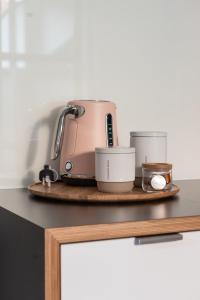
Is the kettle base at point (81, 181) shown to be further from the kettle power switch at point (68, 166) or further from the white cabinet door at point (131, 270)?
the white cabinet door at point (131, 270)

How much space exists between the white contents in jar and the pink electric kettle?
17 centimetres

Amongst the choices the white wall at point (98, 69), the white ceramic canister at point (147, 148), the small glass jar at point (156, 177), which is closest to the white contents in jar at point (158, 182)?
the small glass jar at point (156, 177)

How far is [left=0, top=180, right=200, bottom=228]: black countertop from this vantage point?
918mm

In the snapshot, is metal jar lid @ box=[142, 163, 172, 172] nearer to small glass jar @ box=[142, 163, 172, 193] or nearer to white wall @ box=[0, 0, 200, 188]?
small glass jar @ box=[142, 163, 172, 193]

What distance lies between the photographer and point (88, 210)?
3.38 feet

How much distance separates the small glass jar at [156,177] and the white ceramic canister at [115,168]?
0.05 meters

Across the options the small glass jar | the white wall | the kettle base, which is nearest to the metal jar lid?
the small glass jar

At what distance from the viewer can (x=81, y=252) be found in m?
0.87

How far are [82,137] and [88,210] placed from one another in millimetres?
302

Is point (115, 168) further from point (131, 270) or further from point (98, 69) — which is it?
point (98, 69)

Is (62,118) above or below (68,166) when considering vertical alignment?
above

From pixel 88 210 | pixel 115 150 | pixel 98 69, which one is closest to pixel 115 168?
pixel 115 150

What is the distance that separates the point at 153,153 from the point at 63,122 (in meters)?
0.25

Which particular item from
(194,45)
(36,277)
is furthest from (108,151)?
(194,45)
